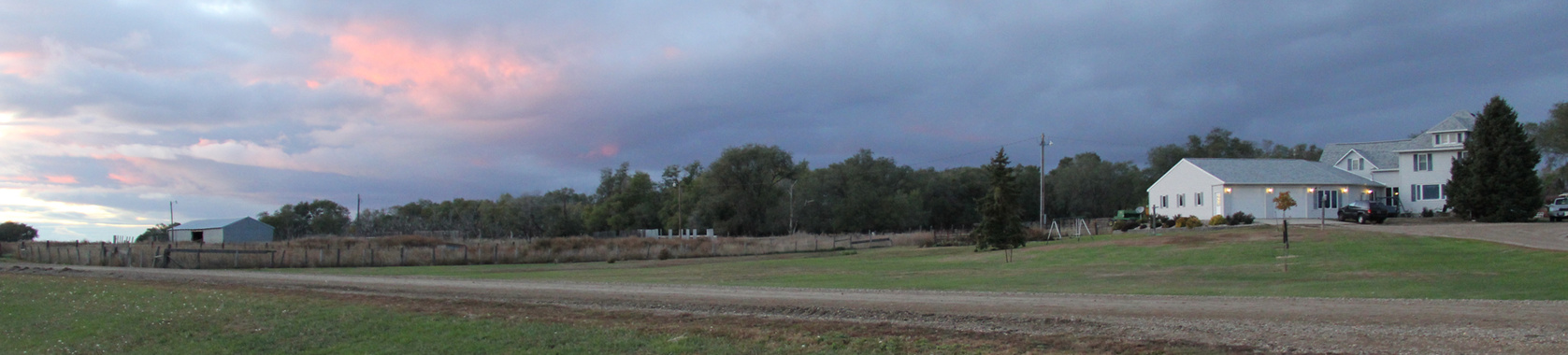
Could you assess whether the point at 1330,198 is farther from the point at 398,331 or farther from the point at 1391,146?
the point at 398,331

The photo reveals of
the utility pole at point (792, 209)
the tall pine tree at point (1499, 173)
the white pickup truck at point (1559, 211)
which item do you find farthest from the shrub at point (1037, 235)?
the utility pole at point (792, 209)

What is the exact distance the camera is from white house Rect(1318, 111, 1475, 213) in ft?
172

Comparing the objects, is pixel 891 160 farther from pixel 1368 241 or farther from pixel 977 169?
pixel 1368 241

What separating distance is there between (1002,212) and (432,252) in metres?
31.3

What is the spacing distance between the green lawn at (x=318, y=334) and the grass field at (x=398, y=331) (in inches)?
0.8

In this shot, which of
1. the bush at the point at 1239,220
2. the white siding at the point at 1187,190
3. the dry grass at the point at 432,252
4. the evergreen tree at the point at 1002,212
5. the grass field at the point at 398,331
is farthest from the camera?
the white siding at the point at 1187,190

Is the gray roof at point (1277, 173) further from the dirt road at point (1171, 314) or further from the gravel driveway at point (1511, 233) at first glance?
the dirt road at point (1171, 314)

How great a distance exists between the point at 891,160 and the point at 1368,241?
74.4 m

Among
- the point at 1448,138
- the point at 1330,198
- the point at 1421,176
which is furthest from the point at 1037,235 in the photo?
the point at 1448,138

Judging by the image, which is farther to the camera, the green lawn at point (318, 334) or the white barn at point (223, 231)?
the white barn at point (223, 231)

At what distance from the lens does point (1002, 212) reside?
4216 cm

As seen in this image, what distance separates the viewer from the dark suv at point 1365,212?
1735 inches

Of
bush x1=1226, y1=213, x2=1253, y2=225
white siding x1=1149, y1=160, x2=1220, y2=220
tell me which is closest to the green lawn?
bush x1=1226, y1=213, x2=1253, y2=225

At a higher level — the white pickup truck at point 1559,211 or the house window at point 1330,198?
the house window at point 1330,198
